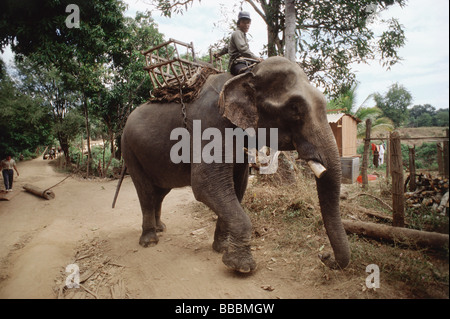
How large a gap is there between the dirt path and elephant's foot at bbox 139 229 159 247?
0.09 metres

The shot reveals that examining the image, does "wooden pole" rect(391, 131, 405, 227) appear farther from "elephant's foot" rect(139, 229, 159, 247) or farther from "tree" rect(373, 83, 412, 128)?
"tree" rect(373, 83, 412, 128)

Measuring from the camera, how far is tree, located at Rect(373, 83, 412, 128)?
26094 millimetres

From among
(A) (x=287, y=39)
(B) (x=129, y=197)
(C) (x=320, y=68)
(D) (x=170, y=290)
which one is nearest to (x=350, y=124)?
(C) (x=320, y=68)

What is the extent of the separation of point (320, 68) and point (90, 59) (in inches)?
291

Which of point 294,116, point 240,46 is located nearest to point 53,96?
point 240,46

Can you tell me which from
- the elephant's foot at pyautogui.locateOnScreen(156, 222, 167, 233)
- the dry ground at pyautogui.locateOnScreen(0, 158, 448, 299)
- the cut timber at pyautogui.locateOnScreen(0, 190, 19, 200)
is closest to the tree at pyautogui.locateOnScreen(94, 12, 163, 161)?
the cut timber at pyautogui.locateOnScreen(0, 190, 19, 200)

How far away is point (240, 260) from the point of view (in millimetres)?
3045

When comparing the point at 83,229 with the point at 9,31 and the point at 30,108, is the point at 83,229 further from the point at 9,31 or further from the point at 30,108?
the point at 30,108

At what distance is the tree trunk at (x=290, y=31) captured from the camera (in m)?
6.51

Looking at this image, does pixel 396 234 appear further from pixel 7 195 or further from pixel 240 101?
pixel 7 195

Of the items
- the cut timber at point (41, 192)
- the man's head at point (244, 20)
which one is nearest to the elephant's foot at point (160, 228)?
the man's head at point (244, 20)

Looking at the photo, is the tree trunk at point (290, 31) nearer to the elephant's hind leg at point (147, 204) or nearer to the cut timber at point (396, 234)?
the cut timber at point (396, 234)

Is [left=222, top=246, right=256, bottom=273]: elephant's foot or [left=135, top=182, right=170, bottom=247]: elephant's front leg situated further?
[left=135, top=182, right=170, bottom=247]: elephant's front leg

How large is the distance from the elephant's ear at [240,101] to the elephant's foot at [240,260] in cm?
146
